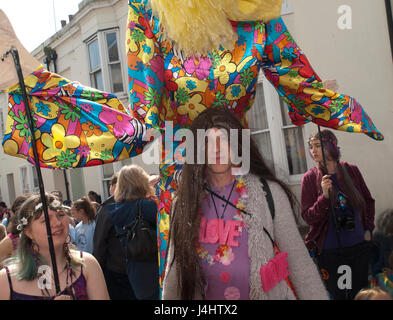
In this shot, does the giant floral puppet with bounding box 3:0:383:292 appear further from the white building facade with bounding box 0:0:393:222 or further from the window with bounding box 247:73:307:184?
the window with bounding box 247:73:307:184

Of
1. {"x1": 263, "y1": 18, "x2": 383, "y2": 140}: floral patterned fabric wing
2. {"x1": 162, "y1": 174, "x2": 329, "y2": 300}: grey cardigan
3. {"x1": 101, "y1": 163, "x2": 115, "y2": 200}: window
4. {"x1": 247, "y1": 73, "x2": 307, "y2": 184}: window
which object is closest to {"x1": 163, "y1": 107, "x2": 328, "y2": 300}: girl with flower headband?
{"x1": 162, "y1": 174, "x2": 329, "y2": 300}: grey cardigan

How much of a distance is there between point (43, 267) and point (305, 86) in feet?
5.09

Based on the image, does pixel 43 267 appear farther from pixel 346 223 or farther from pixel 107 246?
pixel 346 223

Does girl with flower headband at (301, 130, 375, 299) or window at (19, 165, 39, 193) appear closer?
girl with flower headband at (301, 130, 375, 299)

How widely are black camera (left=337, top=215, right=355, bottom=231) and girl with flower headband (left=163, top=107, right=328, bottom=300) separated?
1791 mm

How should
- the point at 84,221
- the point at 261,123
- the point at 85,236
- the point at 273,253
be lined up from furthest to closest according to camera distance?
the point at 261,123 < the point at 84,221 < the point at 85,236 < the point at 273,253

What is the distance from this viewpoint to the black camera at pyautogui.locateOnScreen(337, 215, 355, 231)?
3508mm

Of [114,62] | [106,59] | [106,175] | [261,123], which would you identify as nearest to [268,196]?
[261,123]

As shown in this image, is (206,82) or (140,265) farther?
(140,265)

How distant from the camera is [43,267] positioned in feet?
7.43

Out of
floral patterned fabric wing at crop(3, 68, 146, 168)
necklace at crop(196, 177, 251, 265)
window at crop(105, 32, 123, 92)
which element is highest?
window at crop(105, 32, 123, 92)

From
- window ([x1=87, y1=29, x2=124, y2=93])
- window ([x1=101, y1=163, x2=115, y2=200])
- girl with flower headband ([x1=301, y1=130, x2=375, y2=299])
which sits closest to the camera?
girl with flower headband ([x1=301, y1=130, x2=375, y2=299])

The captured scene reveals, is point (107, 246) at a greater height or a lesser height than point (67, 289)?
lesser

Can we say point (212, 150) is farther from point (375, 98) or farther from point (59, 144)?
point (375, 98)
